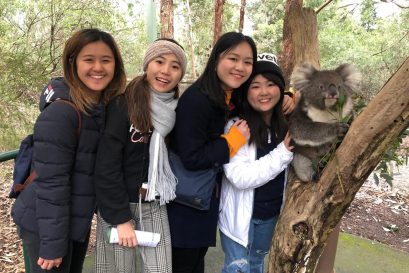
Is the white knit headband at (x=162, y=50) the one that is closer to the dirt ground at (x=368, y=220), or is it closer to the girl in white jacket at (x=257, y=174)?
the girl in white jacket at (x=257, y=174)

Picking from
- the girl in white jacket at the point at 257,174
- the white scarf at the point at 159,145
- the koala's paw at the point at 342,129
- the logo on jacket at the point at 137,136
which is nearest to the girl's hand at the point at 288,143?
the girl in white jacket at the point at 257,174

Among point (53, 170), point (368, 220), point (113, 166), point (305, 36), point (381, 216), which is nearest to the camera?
point (53, 170)

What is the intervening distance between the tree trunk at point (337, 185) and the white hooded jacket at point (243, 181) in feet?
0.56

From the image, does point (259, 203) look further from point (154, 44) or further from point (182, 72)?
point (154, 44)

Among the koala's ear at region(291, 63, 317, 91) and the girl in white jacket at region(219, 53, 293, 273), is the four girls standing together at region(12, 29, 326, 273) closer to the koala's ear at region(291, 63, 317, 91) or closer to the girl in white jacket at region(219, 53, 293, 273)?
the girl in white jacket at region(219, 53, 293, 273)

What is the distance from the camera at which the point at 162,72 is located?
175 cm

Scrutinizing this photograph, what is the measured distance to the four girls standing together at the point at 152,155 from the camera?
157 centimetres

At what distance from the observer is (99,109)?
65.2 inches

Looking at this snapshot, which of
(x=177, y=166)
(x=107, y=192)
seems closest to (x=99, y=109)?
(x=107, y=192)

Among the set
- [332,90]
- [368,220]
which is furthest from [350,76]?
[368,220]

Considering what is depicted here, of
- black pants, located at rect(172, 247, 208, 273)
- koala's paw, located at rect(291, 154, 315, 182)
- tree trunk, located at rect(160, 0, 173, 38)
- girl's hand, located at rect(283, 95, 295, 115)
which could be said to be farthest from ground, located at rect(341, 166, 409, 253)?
tree trunk, located at rect(160, 0, 173, 38)

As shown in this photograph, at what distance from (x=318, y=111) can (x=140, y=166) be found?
3.35 feet

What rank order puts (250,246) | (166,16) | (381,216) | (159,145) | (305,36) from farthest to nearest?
(166,16), (381,216), (305,36), (250,246), (159,145)

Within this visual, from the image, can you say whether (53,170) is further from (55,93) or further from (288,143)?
(288,143)
